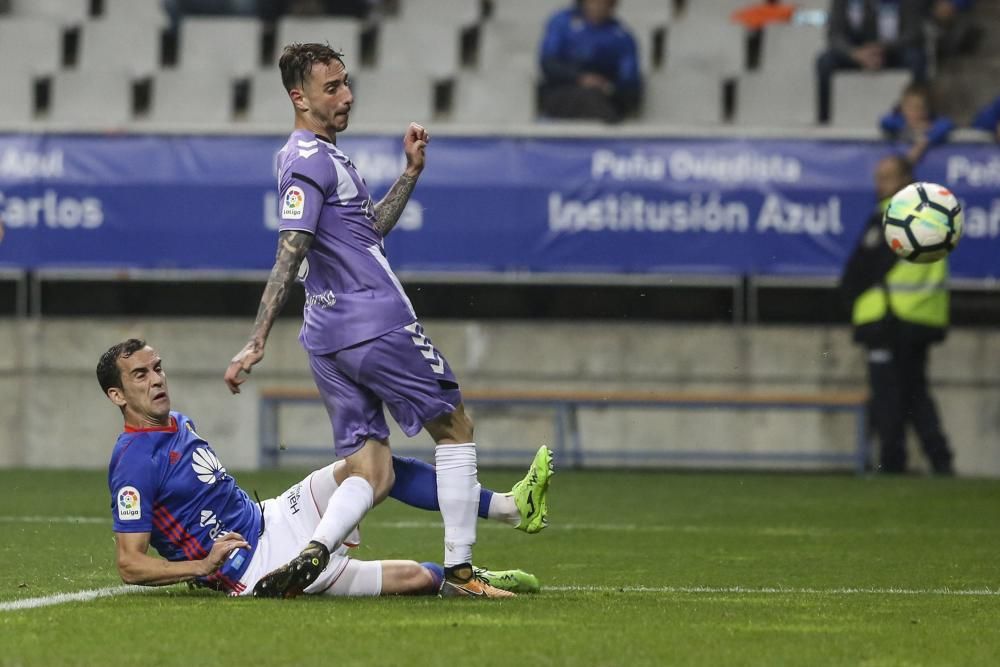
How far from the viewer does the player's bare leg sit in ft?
21.4

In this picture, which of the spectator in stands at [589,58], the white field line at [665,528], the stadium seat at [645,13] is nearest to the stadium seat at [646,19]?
the stadium seat at [645,13]

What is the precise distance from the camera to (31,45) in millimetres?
17422

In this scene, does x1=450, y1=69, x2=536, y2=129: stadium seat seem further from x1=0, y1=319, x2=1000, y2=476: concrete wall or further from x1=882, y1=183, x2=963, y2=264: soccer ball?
x1=882, y1=183, x2=963, y2=264: soccer ball

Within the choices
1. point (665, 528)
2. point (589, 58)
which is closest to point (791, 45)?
point (589, 58)

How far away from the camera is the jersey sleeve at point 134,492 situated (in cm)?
623

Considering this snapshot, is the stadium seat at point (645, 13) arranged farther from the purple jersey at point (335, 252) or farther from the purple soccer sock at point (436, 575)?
the purple soccer sock at point (436, 575)

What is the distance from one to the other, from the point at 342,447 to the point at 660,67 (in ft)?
38.3

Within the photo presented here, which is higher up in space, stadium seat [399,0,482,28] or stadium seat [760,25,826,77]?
stadium seat [399,0,482,28]

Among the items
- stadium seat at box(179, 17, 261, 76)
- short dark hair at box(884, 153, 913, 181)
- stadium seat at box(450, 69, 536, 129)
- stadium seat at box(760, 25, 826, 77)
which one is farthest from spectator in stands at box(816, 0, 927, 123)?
stadium seat at box(179, 17, 261, 76)

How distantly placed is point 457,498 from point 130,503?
1.10 metres

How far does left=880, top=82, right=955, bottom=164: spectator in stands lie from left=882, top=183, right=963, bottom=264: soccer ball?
440cm

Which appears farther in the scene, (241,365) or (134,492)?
(134,492)

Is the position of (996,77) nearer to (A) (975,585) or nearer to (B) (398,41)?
(B) (398,41)

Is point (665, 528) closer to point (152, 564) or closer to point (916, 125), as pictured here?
point (152, 564)
